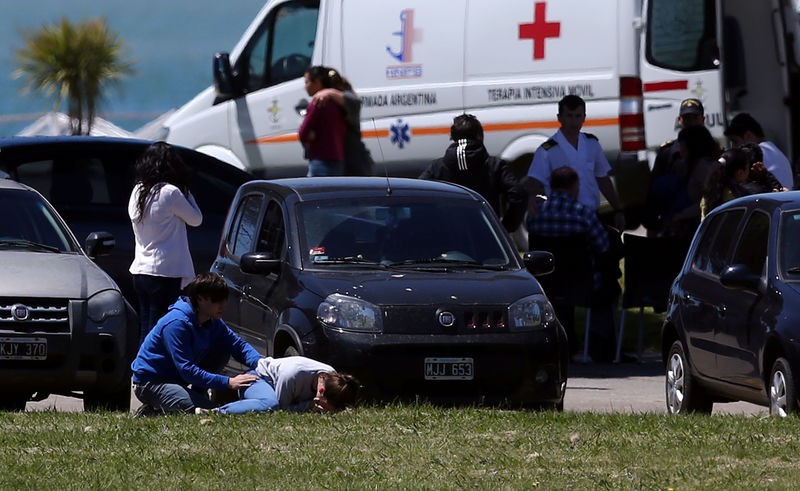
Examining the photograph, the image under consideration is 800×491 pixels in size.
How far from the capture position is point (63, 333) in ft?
34.9

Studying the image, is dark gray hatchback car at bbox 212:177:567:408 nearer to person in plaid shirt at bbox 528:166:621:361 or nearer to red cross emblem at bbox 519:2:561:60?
person in plaid shirt at bbox 528:166:621:361

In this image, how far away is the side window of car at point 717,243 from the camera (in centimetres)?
1109

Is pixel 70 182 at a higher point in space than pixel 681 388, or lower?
higher

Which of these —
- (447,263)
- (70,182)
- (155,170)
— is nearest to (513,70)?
(70,182)

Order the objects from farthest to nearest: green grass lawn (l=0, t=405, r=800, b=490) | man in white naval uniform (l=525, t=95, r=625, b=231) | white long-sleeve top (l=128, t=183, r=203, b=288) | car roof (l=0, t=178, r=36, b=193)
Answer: man in white naval uniform (l=525, t=95, r=625, b=231), car roof (l=0, t=178, r=36, b=193), white long-sleeve top (l=128, t=183, r=203, b=288), green grass lawn (l=0, t=405, r=800, b=490)

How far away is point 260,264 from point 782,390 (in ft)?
10.6

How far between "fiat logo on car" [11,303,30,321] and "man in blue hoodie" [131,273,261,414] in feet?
2.35

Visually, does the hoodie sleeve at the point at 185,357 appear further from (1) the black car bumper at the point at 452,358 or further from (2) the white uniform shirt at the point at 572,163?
(2) the white uniform shirt at the point at 572,163

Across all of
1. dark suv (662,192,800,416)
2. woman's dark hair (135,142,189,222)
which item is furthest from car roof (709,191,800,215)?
woman's dark hair (135,142,189,222)

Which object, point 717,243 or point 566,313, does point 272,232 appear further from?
point 566,313

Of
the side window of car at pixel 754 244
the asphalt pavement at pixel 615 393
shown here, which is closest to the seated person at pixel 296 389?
the asphalt pavement at pixel 615 393

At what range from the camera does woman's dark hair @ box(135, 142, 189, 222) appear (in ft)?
39.4

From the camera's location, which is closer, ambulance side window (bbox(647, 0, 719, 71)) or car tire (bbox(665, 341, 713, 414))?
car tire (bbox(665, 341, 713, 414))

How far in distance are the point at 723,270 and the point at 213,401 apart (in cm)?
311
